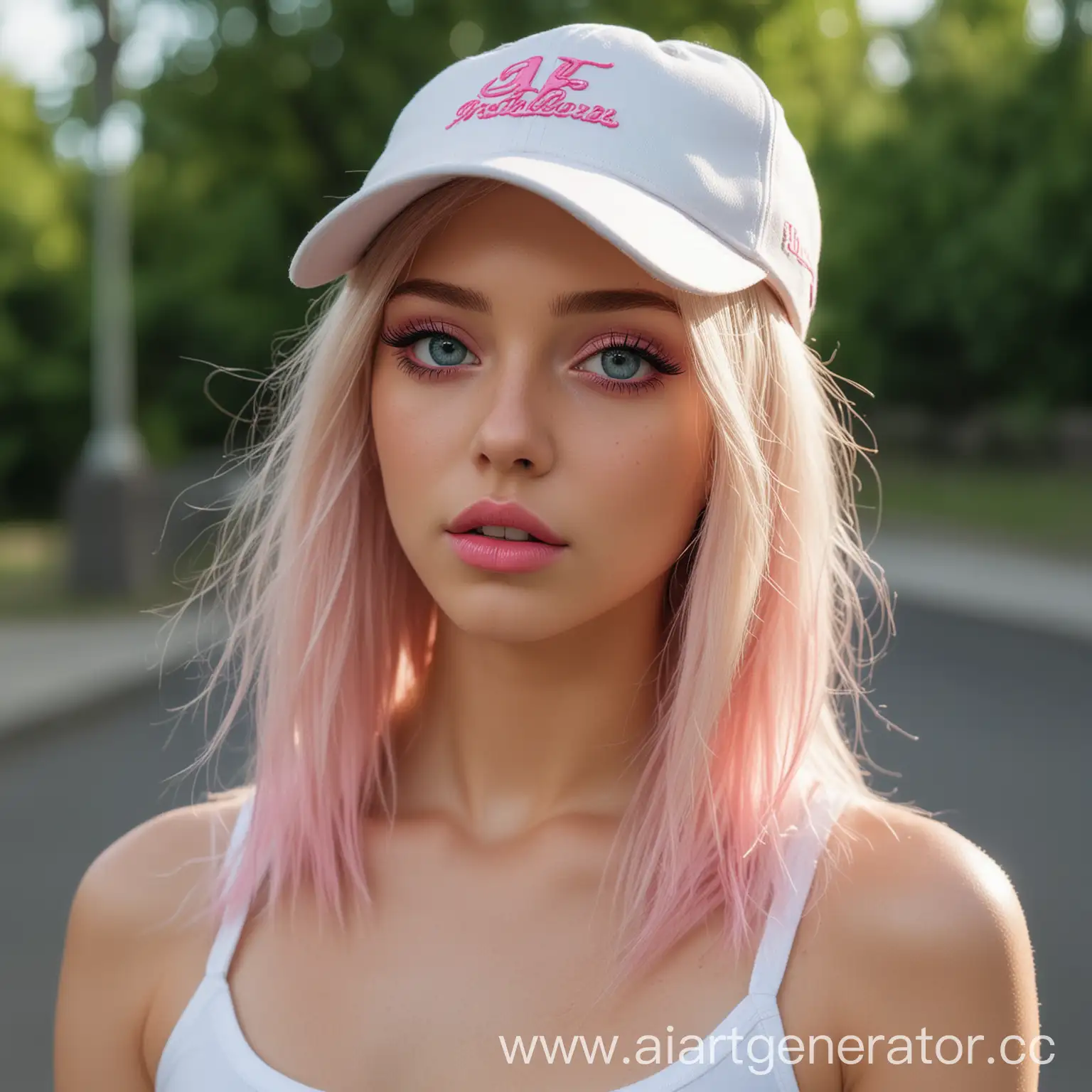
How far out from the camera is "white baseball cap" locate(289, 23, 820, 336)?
1693 mm

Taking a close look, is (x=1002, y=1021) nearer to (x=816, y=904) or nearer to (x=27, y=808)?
(x=816, y=904)

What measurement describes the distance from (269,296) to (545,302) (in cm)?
2576

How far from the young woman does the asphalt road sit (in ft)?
6.42

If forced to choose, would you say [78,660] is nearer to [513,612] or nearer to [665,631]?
[665,631]

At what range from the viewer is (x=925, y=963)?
1627 mm

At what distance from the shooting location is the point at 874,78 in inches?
1529

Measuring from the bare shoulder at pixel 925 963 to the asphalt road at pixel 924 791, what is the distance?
7.82 feet

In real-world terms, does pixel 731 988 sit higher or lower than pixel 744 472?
lower

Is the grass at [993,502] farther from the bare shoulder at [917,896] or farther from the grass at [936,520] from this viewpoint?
the bare shoulder at [917,896]

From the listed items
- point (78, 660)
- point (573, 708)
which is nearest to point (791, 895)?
point (573, 708)

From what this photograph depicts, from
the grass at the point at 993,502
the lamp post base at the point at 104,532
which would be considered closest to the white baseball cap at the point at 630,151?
the lamp post base at the point at 104,532

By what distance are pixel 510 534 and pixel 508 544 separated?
0.03ft

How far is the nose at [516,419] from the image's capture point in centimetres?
168

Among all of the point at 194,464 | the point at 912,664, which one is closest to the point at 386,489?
the point at 912,664
